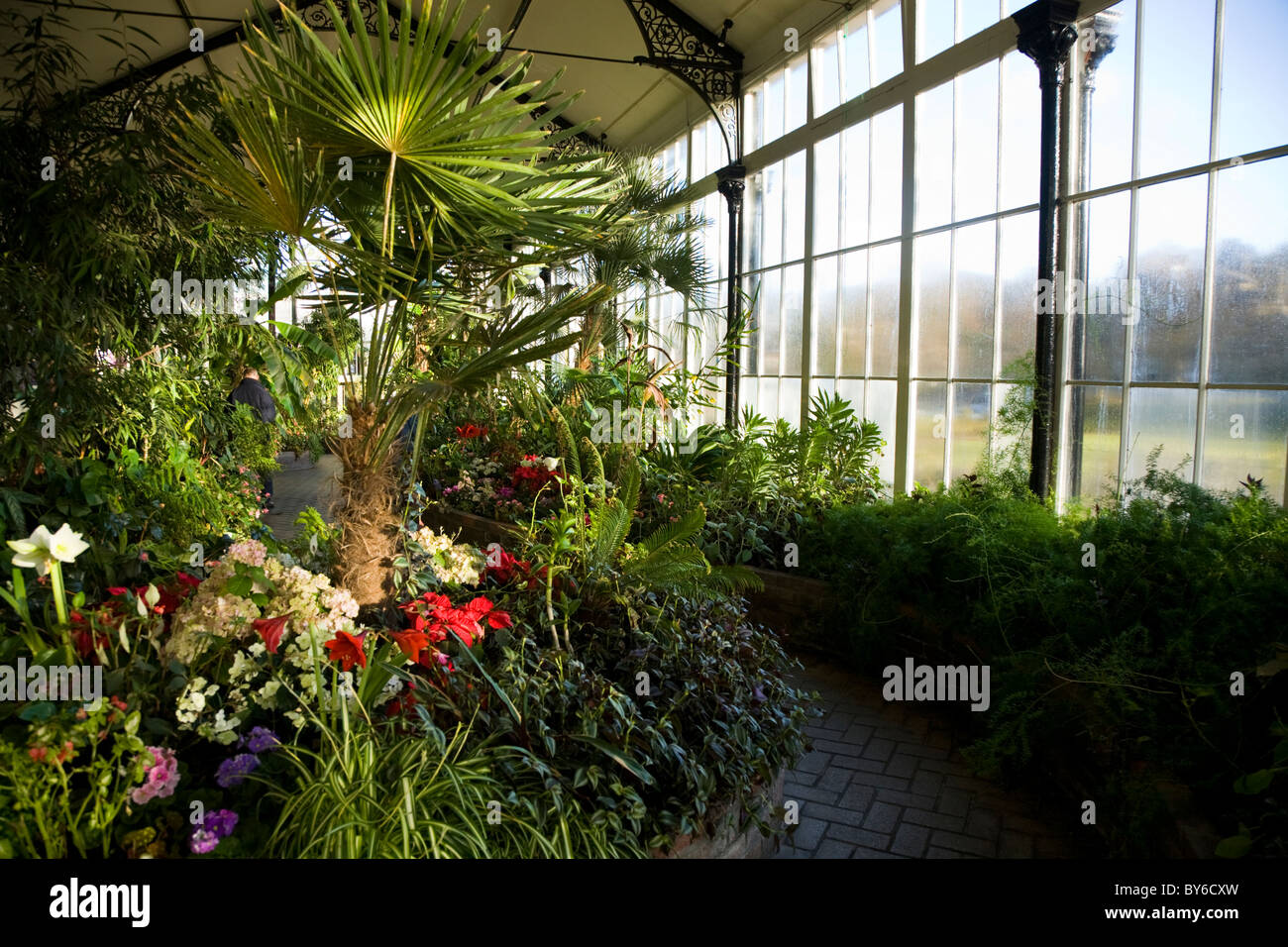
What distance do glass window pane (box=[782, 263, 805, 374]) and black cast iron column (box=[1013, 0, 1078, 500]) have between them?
3.66m

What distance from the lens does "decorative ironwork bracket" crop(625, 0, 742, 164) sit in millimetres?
9609

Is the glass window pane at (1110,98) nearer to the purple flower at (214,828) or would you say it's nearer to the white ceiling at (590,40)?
the white ceiling at (590,40)

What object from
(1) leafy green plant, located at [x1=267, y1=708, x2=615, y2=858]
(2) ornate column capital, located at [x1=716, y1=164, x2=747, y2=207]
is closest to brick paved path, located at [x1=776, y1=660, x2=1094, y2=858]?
(1) leafy green plant, located at [x1=267, y1=708, x2=615, y2=858]

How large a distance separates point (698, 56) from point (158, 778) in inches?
379

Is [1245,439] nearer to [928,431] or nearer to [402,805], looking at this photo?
[928,431]

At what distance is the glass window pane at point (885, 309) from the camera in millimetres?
7328

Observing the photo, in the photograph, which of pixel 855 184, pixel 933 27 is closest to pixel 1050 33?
pixel 933 27

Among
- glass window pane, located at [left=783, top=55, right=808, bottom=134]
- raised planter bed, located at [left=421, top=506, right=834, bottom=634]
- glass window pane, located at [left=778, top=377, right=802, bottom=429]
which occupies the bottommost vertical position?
raised planter bed, located at [left=421, top=506, right=834, bottom=634]

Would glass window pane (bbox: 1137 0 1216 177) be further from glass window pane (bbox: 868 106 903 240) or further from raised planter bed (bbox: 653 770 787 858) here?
raised planter bed (bbox: 653 770 787 858)

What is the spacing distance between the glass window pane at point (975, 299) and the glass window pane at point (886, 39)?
6.14ft

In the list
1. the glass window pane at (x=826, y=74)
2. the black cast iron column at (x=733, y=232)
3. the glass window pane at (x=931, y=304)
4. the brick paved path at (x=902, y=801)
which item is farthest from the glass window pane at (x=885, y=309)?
the brick paved path at (x=902, y=801)

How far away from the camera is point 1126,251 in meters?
4.97

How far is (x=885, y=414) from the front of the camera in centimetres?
741

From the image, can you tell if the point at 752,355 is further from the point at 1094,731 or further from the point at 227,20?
the point at 227,20
